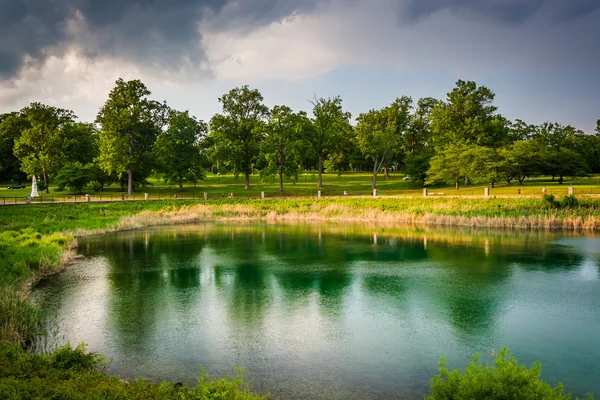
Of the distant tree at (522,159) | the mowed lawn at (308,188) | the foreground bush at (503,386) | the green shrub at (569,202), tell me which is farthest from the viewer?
the distant tree at (522,159)

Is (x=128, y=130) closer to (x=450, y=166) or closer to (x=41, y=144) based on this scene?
(x=41, y=144)

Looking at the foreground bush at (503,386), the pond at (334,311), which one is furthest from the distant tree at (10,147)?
the foreground bush at (503,386)

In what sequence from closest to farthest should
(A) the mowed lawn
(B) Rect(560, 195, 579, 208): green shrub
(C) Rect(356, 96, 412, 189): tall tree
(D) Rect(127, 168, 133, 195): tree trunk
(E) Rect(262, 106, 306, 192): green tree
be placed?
(B) Rect(560, 195, 579, 208): green shrub → (A) the mowed lawn → (D) Rect(127, 168, 133, 195): tree trunk → (E) Rect(262, 106, 306, 192): green tree → (C) Rect(356, 96, 412, 189): tall tree

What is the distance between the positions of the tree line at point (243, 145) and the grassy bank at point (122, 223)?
49.1 feet

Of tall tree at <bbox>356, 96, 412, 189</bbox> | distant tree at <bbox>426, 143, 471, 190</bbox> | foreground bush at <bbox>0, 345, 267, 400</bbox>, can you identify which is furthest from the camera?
tall tree at <bbox>356, 96, 412, 189</bbox>

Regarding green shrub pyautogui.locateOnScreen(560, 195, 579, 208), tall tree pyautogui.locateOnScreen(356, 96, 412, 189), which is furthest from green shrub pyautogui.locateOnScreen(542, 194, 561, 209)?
tall tree pyautogui.locateOnScreen(356, 96, 412, 189)

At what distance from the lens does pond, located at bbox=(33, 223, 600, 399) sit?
11.1m

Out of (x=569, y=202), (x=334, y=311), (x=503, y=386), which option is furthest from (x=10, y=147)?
(x=503, y=386)

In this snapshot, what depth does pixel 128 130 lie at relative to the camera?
6669 centimetres

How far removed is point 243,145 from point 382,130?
26.6 m

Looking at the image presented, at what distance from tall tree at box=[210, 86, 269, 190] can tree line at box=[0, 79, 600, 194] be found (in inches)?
5.9

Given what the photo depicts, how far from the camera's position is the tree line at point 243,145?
64688mm

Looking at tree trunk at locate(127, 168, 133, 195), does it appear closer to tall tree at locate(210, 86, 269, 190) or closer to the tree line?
the tree line

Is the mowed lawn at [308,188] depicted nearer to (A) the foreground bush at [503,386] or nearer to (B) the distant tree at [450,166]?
(B) the distant tree at [450,166]
